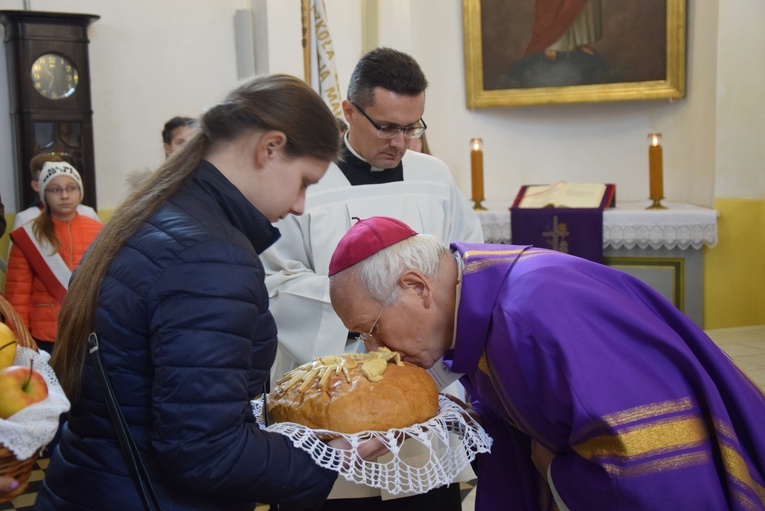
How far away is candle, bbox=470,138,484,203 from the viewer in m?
7.14

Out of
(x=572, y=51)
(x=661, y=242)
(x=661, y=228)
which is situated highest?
(x=572, y=51)

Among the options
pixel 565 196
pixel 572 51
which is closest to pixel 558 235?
pixel 565 196

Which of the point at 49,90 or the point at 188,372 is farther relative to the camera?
the point at 49,90

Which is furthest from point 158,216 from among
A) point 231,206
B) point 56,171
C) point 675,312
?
point 56,171

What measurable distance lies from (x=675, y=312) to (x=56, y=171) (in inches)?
164

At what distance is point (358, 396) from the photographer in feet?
5.89

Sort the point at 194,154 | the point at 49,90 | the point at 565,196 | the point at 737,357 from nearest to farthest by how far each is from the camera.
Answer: the point at 194,154 → the point at 737,357 → the point at 49,90 → the point at 565,196

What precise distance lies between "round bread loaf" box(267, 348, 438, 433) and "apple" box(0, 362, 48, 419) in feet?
1.86

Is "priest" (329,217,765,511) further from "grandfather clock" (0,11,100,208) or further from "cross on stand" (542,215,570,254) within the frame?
"grandfather clock" (0,11,100,208)

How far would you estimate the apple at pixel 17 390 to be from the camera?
1.42 meters

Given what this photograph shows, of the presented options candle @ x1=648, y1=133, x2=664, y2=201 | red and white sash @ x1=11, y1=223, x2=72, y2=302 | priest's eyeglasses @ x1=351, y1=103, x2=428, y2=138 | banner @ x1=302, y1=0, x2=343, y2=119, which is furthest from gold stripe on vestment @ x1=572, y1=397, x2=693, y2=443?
candle @ x1=648, y1=133, x2=664, y2=201

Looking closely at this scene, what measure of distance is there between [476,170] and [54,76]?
11.5 ft

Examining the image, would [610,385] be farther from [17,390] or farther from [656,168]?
[656,168]

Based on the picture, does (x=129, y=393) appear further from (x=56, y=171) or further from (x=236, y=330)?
(x=56, y=171)
